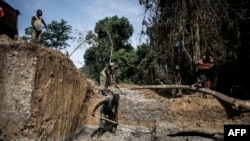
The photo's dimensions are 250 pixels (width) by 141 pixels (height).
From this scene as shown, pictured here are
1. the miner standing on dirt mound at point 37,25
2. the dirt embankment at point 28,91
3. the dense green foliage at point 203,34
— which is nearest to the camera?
the dirt embankment at point 28,91

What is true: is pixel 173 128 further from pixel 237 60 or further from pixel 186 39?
pixel 237 60

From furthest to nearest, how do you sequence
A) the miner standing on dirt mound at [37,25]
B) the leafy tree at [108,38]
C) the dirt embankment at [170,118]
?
the leafy tree at [108,38], the dirt embankment at [170,118], the miner standing on dirt mound at [37,25]

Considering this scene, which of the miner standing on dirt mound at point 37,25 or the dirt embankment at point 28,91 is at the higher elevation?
the miner standing on dirt mound at point 37,25

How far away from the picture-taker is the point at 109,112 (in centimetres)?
951

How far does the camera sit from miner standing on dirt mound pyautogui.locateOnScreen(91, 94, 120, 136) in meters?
9.20

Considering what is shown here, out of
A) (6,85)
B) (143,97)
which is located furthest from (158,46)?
(6,85)

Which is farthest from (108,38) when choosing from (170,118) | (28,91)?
(28,91)

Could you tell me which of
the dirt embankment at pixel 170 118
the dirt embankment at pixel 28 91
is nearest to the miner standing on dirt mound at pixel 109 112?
the dirt embankment at pixel 170 118

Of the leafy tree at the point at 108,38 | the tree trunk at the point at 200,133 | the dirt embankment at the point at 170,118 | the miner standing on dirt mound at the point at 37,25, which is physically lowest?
the tree trunk at the point at 200,133

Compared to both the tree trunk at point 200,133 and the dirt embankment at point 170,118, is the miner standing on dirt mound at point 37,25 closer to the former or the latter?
the dirt embankment at point 170,118

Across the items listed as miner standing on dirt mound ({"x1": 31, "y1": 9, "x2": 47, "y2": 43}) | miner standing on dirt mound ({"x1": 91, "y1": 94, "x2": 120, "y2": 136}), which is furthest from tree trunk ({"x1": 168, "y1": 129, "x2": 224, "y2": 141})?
miner standing on dirt mound ({"x1": 31, "y1": 9, "x2": 47, "y2": 43})

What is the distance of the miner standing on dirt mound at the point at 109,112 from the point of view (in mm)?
9195

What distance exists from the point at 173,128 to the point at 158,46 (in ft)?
12.8

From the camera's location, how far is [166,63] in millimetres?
12695
